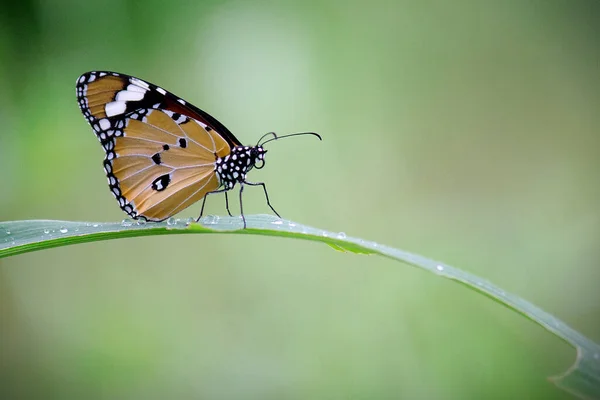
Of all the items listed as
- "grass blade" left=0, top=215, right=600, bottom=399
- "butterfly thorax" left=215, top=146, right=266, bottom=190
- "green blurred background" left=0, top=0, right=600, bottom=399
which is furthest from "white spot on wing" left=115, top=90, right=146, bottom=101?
"grass blade" left=0, top=215, right=600, bottom=399

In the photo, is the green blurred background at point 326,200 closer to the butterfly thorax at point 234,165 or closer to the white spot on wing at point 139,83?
the white spot on wing at point 139,83

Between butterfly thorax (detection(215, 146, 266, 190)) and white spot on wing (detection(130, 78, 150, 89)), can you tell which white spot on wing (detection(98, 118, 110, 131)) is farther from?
butterfly thorax (detection(215, 146, 266, 190))

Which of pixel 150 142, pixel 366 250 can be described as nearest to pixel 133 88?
pixel 150 142

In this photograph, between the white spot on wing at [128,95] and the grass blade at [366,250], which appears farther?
the white spot on wing at [128,95]

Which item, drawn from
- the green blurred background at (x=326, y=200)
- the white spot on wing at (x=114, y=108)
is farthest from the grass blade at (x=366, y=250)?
the green blurred background at (x=326, y=200)

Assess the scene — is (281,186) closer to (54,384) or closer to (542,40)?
(54,384)
